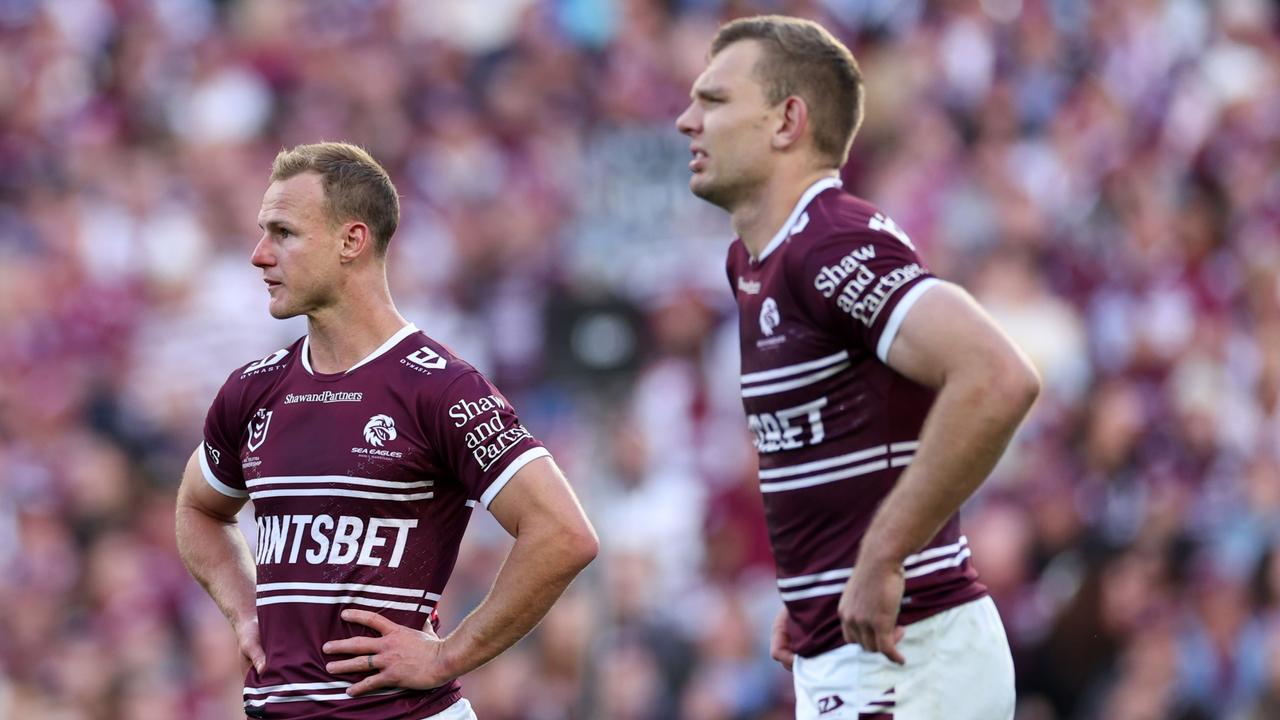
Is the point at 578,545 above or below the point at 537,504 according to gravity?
below

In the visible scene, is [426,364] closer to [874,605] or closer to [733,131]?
[733,131]

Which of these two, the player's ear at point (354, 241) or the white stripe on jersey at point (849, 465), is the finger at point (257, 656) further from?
the white stripe on jersey at point (849, 465)

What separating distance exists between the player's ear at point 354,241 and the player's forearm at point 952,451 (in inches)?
62.4

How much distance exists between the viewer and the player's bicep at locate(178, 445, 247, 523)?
541 centimetres

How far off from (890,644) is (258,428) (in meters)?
1.76

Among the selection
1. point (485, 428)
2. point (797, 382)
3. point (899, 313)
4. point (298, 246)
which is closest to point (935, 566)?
point (797, 382)

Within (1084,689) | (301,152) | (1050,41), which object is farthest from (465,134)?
(301,152)

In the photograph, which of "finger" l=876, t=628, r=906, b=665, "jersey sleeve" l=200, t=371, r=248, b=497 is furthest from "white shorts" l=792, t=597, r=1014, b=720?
"jersey sleeve" l=200, t=371, r=248, b=497

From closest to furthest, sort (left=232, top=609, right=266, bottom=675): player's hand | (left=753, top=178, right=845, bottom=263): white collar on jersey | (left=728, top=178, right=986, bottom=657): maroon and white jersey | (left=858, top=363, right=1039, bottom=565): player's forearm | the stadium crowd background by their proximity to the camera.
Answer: (left=858, top=363, right=1039, bottom=565): player's forearm < (left=728, top=178, right=986, bottom=657): maroon and white jersey < (left=753, top=178, right=845, bottom=263): white collar on jersey < (left=232, top=609, right=266, bottom=675): player's hand < the stadium crowd background

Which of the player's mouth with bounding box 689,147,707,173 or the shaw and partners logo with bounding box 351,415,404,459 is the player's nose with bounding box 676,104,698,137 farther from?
the shaw and partners logo with bounding box 351,415,404,459

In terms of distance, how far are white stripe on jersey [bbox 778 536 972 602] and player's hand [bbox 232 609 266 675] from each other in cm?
138

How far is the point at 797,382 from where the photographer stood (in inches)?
188

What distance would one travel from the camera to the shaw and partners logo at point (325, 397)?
16.2 feet

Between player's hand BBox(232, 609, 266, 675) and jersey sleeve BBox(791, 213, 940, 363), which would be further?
player's hand BBox(232, 609, 266, 675)
